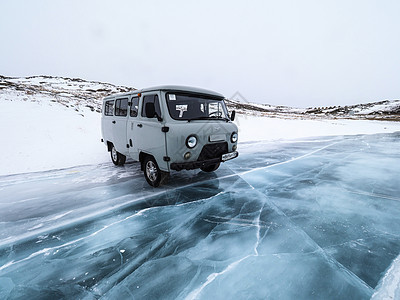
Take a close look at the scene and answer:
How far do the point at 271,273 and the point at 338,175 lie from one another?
4561mm

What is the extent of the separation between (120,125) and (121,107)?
1.79ft

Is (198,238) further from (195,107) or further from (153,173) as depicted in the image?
(195,107)

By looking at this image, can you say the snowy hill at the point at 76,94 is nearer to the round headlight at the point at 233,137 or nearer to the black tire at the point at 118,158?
the round headlight at the point at 233,137

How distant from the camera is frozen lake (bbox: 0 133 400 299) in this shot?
2033mm

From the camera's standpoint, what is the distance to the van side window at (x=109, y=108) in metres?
6.17

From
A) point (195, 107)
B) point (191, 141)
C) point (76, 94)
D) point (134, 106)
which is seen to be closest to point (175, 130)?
point (191, 141)

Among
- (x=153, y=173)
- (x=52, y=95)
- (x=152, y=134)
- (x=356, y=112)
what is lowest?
(x=153, y=173)

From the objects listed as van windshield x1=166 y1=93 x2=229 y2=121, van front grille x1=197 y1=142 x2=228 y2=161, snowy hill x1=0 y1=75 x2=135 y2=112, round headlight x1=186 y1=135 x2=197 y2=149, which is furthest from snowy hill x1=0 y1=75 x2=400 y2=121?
round headlight x1=186 y1=135 x2=197 y2=149

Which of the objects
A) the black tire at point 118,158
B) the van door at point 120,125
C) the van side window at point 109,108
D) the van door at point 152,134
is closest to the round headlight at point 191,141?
the van door at point 152,134

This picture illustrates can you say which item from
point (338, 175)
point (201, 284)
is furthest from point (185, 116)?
point (338, 175)

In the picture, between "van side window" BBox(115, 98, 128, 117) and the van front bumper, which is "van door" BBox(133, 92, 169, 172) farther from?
"van side window" BBox(115, 98, 128, 117)

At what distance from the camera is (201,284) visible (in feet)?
6.71

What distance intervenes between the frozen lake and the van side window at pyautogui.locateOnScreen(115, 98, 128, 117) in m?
1.90

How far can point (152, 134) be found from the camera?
4.12 meters
